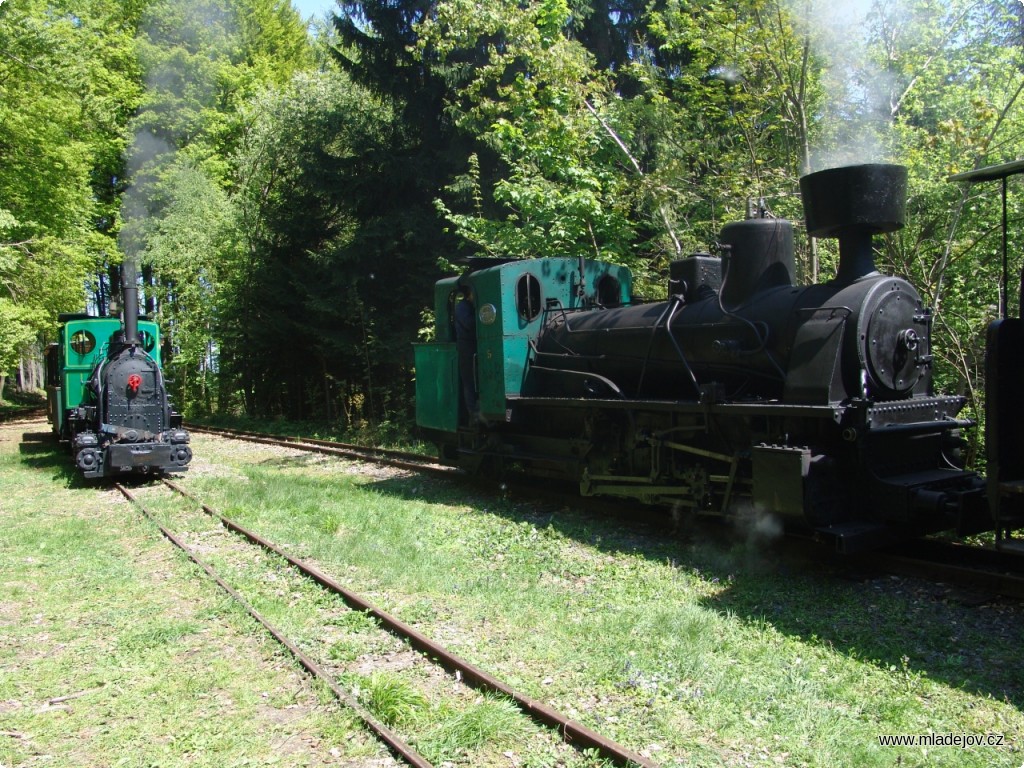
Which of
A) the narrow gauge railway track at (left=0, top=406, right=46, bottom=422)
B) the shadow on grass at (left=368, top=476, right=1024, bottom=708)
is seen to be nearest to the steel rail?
the shadow on grass at (left=368, top=476, right=1024, bottom=708)

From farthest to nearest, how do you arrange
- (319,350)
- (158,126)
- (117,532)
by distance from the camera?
(158,126)
(319,350)
(117,532)

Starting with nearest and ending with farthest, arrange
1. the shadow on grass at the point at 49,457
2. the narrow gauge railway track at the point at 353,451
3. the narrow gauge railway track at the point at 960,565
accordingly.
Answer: the narrow gauge railway track at the point at 960,565 < the narrow gauge railway track at the point at 353,451 < the shadow on grass at the point at 49,457

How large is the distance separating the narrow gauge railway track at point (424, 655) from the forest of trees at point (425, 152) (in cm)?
715

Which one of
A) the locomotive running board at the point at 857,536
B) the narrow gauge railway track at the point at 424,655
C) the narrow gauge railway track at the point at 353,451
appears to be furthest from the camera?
the narrow gauge railway track at the point at 353,451

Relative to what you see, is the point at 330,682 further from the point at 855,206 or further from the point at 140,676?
the point at 855,206

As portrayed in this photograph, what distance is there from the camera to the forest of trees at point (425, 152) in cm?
975

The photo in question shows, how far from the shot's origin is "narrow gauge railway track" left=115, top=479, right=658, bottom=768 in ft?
11.3

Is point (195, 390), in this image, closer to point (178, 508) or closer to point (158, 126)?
point (158, 126)

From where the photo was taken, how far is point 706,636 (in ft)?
15.6

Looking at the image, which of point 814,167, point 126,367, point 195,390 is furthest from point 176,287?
point 814,167

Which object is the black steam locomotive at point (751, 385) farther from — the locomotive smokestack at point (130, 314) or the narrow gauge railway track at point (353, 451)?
the locomotive smokestack at point (130, 314)

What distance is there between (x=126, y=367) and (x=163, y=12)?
2480cm

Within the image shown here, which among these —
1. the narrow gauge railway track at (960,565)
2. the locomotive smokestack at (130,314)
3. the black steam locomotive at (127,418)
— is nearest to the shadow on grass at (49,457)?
the black steam locomotive at (127,418)

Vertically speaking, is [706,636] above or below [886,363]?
below
